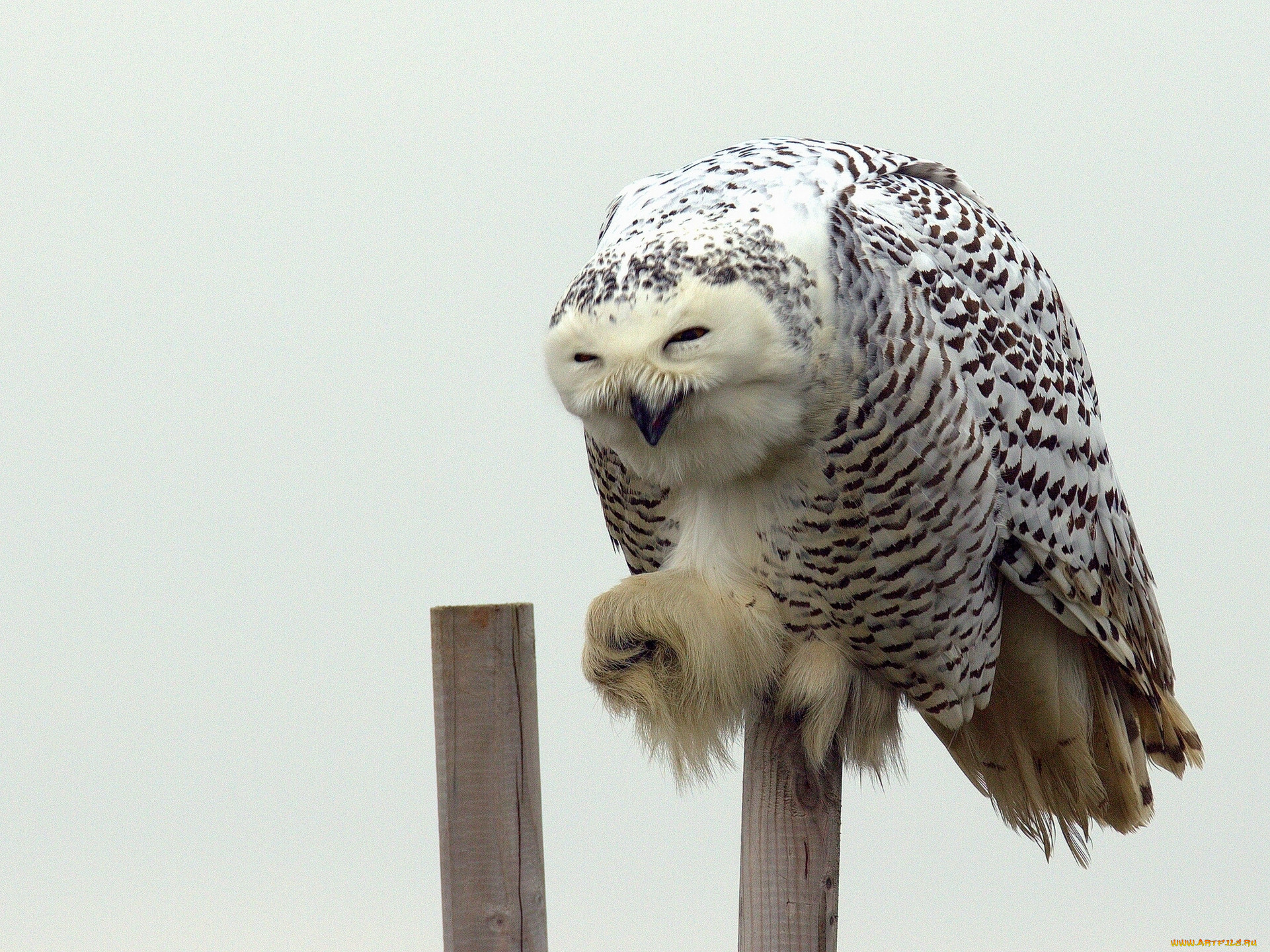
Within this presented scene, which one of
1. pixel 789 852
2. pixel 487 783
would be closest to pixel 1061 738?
pixel 789 852

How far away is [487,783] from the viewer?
2.81 m

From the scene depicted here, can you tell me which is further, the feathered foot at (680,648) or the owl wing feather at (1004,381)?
the feathered foot at (680,648)

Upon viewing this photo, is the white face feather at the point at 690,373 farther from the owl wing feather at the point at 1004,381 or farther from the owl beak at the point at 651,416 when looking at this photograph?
the owl wing feather at the point at 1004,381

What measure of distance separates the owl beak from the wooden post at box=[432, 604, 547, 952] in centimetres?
46

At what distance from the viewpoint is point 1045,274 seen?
3197mm

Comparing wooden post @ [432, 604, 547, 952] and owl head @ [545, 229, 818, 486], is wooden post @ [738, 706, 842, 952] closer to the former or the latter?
wooden post @ [432, 604, 547, 952]

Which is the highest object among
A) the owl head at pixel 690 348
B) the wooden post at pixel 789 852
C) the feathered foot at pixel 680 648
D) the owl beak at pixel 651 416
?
the owl head at pixel 690 348

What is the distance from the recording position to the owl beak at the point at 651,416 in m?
2.59

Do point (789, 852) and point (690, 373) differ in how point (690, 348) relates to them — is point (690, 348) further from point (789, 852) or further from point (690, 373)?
point (789, 852)

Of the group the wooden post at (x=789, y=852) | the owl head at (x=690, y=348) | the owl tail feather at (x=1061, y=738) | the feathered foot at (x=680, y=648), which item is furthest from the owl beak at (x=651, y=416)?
the owl tail feather at (x=1061, y=738)

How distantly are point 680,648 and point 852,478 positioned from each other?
0.50 metres

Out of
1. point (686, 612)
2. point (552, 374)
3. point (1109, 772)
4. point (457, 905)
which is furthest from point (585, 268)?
point (1109, 772)

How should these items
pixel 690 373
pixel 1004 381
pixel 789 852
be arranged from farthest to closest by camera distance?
1. pixel 789 852
2. pixel 1004 381
3. pixel 690 373

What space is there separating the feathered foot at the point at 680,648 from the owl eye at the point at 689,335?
61cm
